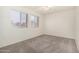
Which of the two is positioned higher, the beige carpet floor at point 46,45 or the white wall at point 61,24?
the white wall at point 61,24

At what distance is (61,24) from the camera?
1.79 m

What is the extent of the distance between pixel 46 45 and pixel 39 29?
0.32 m

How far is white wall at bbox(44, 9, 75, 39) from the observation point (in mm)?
1754

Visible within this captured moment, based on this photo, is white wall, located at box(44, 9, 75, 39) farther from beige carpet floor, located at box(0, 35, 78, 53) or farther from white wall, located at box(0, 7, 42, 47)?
white wall, located at box(0, 7, 42, 47)

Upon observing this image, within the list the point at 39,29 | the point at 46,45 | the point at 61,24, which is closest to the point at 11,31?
the point at 39,29

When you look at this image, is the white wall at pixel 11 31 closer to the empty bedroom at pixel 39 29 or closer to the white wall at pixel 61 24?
the empty bedroom at pixel 39 29

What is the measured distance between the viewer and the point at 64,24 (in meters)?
1.78

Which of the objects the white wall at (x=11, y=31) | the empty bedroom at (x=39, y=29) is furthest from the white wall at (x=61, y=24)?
the white wall at (x=11, y=31)

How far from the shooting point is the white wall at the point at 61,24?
1754mm

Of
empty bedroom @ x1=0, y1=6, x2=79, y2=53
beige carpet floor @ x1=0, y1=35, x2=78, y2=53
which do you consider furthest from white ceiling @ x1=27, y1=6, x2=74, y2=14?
beige carpet floor @ x1=0, y1=35, x2=78, y2=53

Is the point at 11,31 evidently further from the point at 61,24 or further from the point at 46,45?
the point at 61,24

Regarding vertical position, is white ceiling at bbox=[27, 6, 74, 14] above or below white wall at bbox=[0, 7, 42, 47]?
above

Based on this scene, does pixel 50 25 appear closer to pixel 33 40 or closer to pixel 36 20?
pixel 36 20

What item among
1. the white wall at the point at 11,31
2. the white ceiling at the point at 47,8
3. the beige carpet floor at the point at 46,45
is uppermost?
the white ceiling at the point at 47,8
